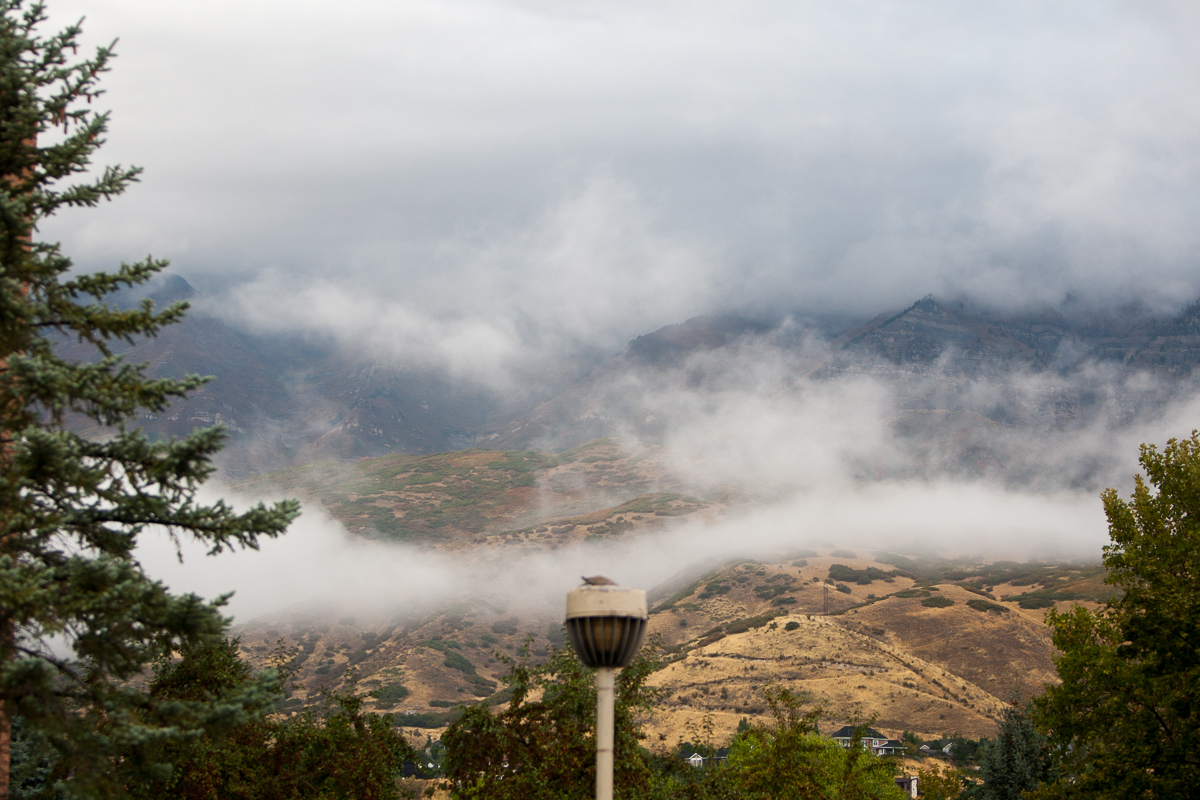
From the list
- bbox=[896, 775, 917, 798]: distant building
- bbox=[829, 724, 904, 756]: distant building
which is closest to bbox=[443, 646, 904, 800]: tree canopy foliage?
bbox=[896, 775, 917, 798]: distant building

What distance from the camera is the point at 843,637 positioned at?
142250mm

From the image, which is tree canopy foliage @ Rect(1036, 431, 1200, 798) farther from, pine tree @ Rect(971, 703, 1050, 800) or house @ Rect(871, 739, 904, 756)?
house @ Rect(871, 739, 904, 756)

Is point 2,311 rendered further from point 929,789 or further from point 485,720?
point 929,789

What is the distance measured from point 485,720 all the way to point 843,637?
428 ft

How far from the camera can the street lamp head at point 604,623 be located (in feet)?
37.8

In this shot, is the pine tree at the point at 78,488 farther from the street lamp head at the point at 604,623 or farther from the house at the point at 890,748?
the house at the point at 890,748

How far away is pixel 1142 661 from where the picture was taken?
24.2 metres

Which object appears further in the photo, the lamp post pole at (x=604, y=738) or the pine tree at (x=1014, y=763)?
the pine tree at (x=1014, y=763)

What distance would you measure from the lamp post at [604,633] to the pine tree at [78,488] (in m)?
4.06

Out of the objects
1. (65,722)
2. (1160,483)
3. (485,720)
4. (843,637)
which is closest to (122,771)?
(65,722)

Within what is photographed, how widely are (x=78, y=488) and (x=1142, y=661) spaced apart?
997 inches

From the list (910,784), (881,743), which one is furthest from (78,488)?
(881,743)

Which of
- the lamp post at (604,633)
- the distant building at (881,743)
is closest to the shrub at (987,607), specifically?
the distant building at (881,743)

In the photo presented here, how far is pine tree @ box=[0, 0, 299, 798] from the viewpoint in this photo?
424 inches
